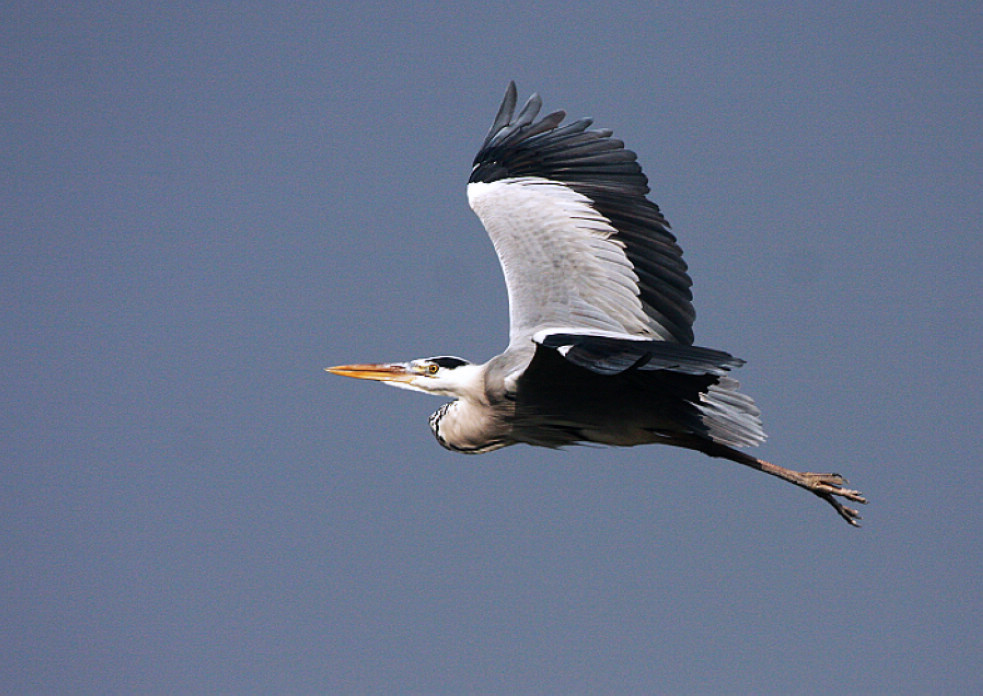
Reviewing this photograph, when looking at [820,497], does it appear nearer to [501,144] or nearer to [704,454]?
[704,454]

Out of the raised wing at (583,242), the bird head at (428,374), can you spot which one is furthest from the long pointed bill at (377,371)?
the raised wing at (583,242)

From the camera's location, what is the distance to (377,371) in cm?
632

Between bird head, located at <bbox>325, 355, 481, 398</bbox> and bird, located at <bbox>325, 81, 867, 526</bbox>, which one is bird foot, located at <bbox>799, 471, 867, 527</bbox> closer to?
bird, located at <bbox>325, 81, 867, 526</bbox>

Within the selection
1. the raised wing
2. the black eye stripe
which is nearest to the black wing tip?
the raised wing

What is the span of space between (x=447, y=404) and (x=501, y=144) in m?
2.04

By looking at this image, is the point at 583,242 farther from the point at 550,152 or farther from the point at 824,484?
the point at 824,484

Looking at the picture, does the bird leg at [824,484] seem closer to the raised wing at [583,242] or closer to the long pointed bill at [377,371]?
the raised wing at [583,242]

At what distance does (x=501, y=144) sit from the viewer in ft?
24.6

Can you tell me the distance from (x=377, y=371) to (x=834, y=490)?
248 cm

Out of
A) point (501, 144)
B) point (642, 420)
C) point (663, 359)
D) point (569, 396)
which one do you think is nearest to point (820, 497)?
point (642, 420)

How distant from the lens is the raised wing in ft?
21.0

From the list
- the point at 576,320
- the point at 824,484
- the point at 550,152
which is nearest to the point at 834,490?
the point at 824,484

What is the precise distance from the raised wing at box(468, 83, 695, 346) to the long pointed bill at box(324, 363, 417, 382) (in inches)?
23.9

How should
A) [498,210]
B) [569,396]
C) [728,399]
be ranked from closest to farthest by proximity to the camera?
[569,396] < [728,399] < [498,210]
